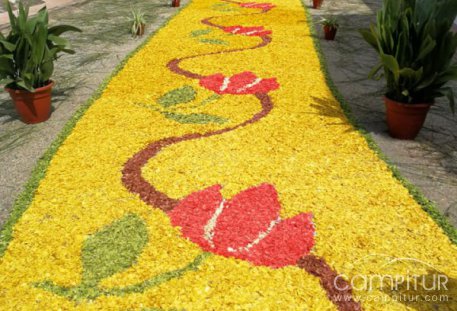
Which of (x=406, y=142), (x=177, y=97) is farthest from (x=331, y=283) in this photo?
(x=177, y=97)

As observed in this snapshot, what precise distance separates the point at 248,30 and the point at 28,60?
541 cm

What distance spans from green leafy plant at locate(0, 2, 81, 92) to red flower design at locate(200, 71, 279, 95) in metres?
2.01

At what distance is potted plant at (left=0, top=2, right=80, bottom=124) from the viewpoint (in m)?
4.36

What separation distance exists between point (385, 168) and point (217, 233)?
1.80m

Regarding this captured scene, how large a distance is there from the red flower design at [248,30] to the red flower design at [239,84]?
2761mm

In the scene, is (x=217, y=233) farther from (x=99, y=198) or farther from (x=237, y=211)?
(x=99, y=198)

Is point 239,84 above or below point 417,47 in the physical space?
below

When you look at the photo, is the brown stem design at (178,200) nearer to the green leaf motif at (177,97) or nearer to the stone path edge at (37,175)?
the green leaf motif at (177,97)

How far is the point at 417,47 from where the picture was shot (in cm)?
419

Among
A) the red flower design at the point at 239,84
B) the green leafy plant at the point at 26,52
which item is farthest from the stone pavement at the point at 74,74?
the red flower design at the point at 239,84

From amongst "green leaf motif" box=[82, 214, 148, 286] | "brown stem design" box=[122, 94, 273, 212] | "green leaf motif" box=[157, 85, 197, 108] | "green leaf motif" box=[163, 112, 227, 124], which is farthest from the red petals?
"green leaf motif" box=[157, 85, 197, 108]

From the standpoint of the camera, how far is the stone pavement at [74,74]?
3.89 metres

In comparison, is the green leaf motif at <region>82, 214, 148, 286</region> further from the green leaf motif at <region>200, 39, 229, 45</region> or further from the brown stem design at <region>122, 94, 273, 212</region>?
the green leaf motif at <region>200, 39, 229, 45</region>

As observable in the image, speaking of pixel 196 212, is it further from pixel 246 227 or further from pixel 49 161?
pixel 49 161
